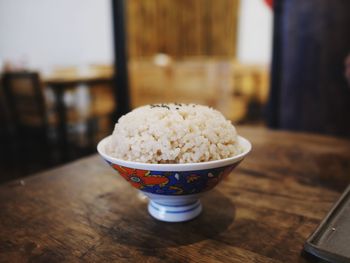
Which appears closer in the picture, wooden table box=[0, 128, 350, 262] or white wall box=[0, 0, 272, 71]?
wooden table box=[0, 128, 350, 262]

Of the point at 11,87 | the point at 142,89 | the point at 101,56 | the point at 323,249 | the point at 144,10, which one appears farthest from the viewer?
the point at 144,10

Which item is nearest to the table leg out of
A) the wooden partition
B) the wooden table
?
the wooden table

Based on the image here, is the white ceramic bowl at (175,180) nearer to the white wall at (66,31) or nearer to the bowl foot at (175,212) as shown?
the bowl foot at (175,212)

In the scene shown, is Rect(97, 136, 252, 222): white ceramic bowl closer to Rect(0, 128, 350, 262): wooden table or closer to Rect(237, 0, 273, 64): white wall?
Rect(0, 128, 350, 262): wooden table

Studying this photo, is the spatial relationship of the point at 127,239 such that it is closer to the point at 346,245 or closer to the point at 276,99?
the point at 346,245

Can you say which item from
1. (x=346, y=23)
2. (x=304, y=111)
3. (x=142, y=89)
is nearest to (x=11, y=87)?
(x=142, y=89)

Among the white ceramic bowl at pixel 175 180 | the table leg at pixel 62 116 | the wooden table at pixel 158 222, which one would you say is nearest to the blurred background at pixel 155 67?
the table leg at pixel 62 116

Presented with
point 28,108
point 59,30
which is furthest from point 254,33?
point 28,108

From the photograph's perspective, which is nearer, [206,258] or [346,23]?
[206,258]
